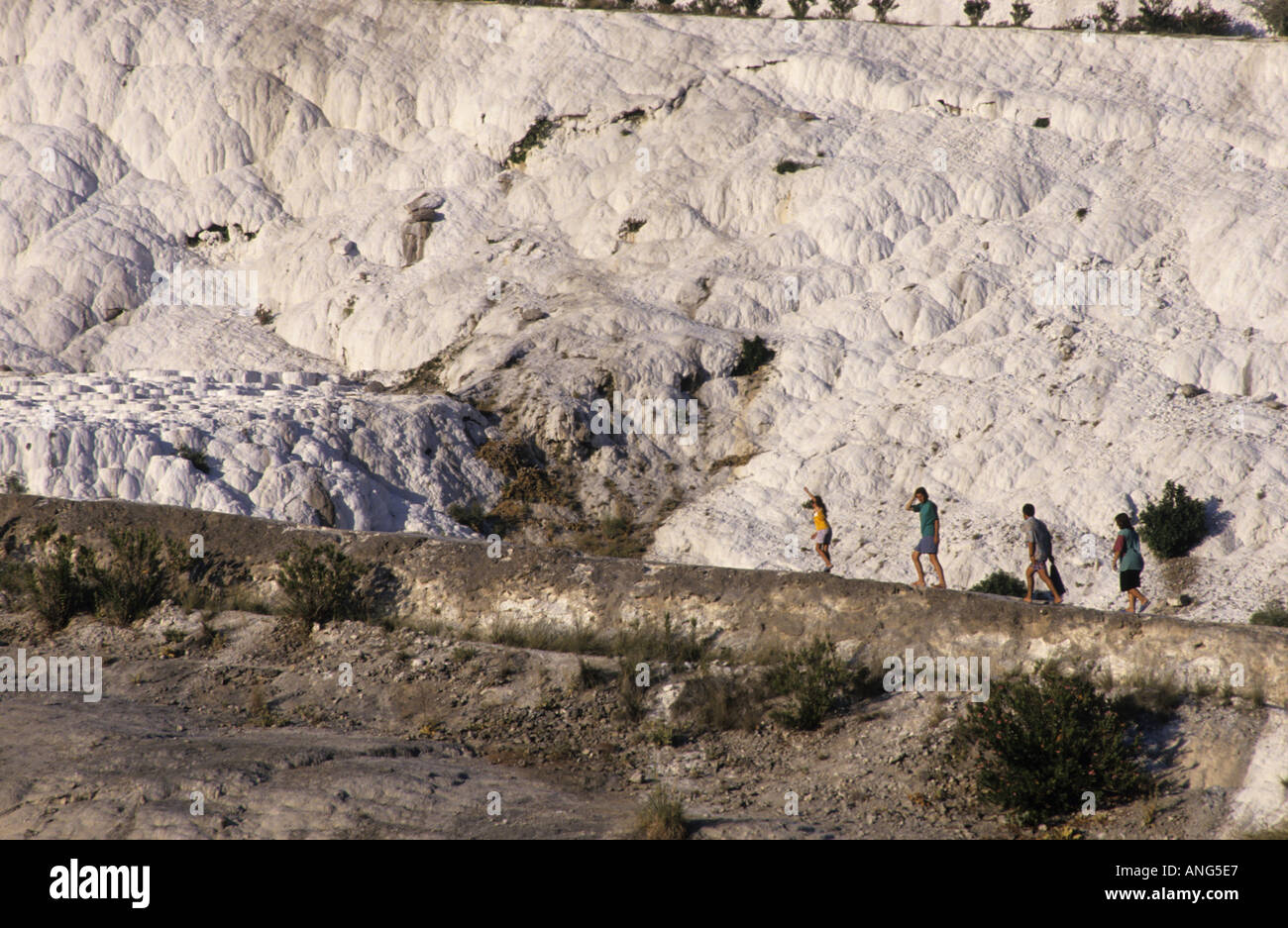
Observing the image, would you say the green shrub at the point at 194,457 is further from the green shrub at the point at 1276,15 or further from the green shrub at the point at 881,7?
the green shrub at the point at 1276,15

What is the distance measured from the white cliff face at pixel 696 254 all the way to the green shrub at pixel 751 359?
236 millimetres

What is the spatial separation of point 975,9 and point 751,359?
60.4 feet

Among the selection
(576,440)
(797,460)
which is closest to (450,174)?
(576,440)

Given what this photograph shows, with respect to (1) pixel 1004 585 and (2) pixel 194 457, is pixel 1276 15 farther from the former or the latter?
(2) pixel 194 457

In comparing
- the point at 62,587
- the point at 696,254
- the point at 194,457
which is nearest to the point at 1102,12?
the point at 696,254

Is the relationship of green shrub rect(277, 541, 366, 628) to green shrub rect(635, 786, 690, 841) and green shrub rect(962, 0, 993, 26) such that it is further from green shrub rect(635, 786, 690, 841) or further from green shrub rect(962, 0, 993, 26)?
green shrub rect(962, 0, 993, 26)

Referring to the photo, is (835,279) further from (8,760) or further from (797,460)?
Answer: (8,760)

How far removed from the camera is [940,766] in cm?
1095

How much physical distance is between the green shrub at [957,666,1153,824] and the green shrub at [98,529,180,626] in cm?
1015

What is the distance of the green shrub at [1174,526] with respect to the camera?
23.0 metres

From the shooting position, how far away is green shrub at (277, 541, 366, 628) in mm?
13891

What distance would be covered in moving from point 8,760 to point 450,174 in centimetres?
2793

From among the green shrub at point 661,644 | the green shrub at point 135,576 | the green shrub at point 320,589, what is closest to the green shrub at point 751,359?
the green shrub at point 661,644

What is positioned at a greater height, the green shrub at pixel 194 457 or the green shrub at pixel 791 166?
the green shrub at pixel 791 166
